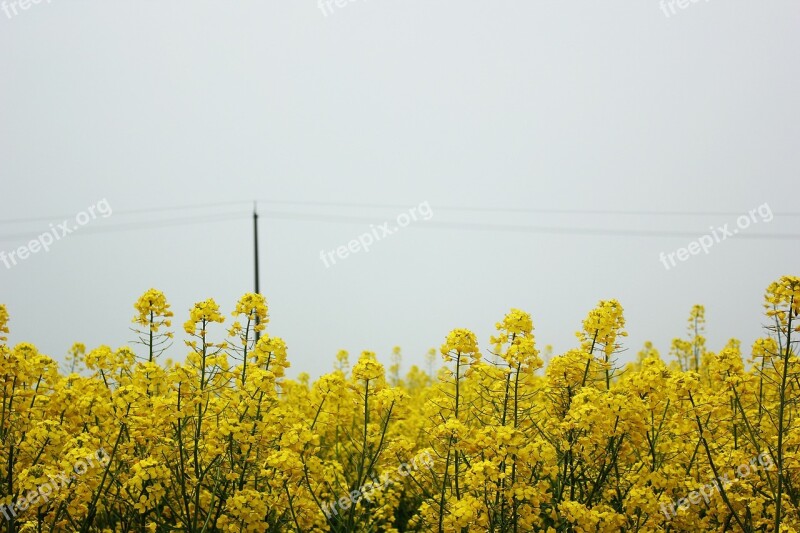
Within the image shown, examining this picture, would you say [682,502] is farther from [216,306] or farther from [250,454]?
[216,306]

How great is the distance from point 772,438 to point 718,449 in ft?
1.27

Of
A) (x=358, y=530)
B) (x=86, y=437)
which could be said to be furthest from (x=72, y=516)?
(x=358, y=530)

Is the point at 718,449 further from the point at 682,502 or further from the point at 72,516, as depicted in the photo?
the point at 72,516

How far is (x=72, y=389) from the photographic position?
5.48 m

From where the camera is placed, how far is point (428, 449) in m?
5.04

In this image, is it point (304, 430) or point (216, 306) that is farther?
point (216, 306)

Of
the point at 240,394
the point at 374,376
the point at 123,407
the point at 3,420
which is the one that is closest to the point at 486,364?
the point at 374,376

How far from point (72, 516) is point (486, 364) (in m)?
2.87

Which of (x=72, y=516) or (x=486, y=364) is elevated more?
(x=486, y=364)

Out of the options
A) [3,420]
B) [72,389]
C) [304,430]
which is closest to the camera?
[304,430]

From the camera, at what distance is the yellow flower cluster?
4438mm

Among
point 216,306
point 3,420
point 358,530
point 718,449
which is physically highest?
point 216,306

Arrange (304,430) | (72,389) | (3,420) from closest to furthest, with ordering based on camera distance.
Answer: (304,430), (3,420), (72,389)

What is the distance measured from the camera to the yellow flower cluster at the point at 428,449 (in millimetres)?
4438
